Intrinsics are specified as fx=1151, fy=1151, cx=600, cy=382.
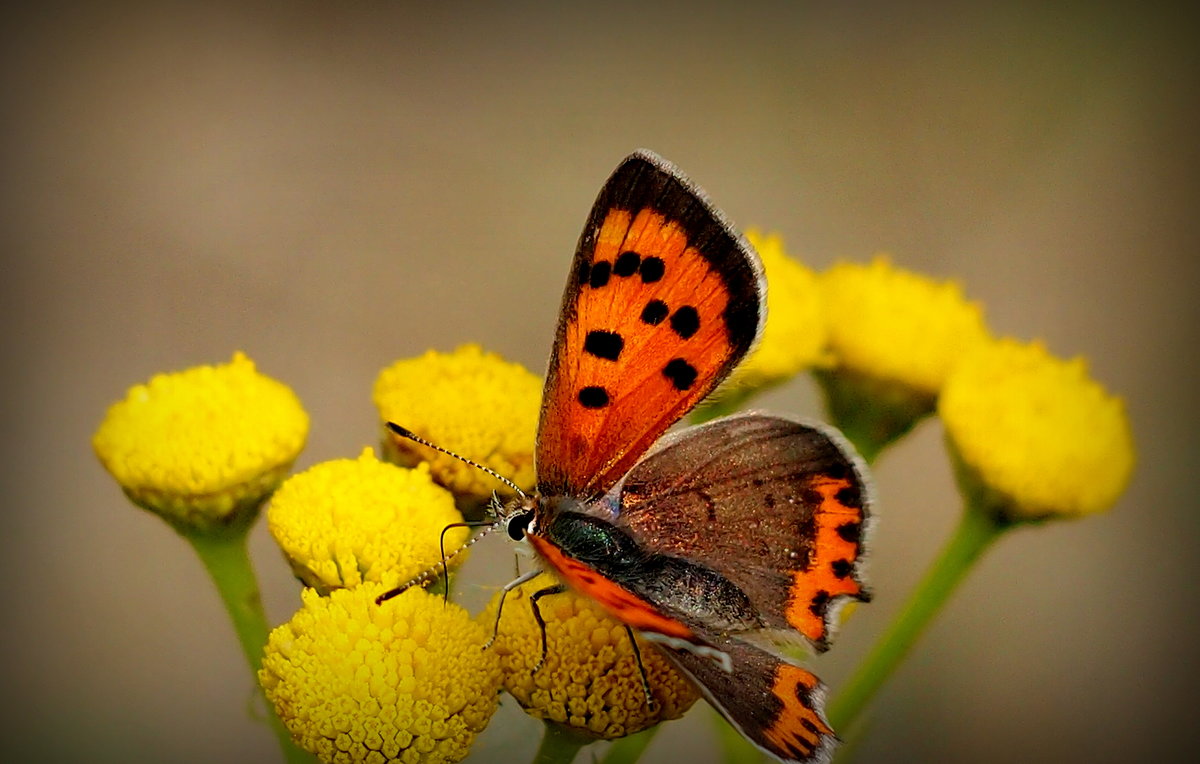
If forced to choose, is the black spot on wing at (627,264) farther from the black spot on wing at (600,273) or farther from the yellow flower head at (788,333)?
the yellow flower head at (788,333)

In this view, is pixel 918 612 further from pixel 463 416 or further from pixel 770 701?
pixel 463 416

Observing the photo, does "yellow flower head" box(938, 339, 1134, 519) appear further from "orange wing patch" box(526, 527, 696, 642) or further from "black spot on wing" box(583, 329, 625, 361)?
"orange wing patch" box(526, 527, 696, 642)

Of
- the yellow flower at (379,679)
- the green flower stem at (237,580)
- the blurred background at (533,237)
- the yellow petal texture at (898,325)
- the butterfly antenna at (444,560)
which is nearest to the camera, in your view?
the yellow flower at (379,679)

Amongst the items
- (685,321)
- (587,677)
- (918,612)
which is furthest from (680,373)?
(918,612)

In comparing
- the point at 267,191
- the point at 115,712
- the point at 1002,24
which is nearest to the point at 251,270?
the point at 267,191

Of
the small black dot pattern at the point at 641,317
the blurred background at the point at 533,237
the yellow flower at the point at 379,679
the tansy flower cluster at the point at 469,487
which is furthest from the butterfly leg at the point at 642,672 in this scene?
the blurred background at the point at 533,237
